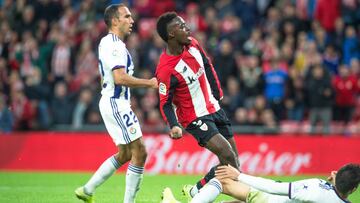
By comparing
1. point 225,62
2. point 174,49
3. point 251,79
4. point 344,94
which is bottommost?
point 344,94

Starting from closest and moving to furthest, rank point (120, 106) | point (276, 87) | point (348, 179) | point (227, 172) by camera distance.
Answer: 1. point (348, 179)
2. point (227, 172)
3. point (120, 106)
4. point (276, 87)

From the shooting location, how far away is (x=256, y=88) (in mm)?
21344

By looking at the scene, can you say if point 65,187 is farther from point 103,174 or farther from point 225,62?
point 225,62

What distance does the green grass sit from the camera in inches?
500

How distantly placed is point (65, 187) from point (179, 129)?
5011 mm

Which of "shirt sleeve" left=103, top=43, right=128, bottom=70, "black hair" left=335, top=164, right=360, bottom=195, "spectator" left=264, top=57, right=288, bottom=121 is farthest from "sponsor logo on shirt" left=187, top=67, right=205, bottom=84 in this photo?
"spectator" left=264, top=57, right=288, bottom=121

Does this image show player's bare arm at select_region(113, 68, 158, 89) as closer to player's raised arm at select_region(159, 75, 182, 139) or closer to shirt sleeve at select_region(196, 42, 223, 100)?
player's raised arm at select_region(159, 75, 182, 139)

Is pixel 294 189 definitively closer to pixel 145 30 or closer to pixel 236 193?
pixel 236 193

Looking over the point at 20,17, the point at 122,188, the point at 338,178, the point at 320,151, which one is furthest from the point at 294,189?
the point at 20,17

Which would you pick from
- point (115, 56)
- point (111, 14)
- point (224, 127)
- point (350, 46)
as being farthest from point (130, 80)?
point (350, 46)

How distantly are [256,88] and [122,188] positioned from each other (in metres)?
7.36

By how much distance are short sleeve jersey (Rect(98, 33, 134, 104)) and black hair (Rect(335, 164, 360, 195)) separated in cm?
325

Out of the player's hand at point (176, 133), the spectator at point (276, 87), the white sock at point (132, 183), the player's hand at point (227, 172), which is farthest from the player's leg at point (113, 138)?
the spectator at point (276, 87)

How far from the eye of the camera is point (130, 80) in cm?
1097
